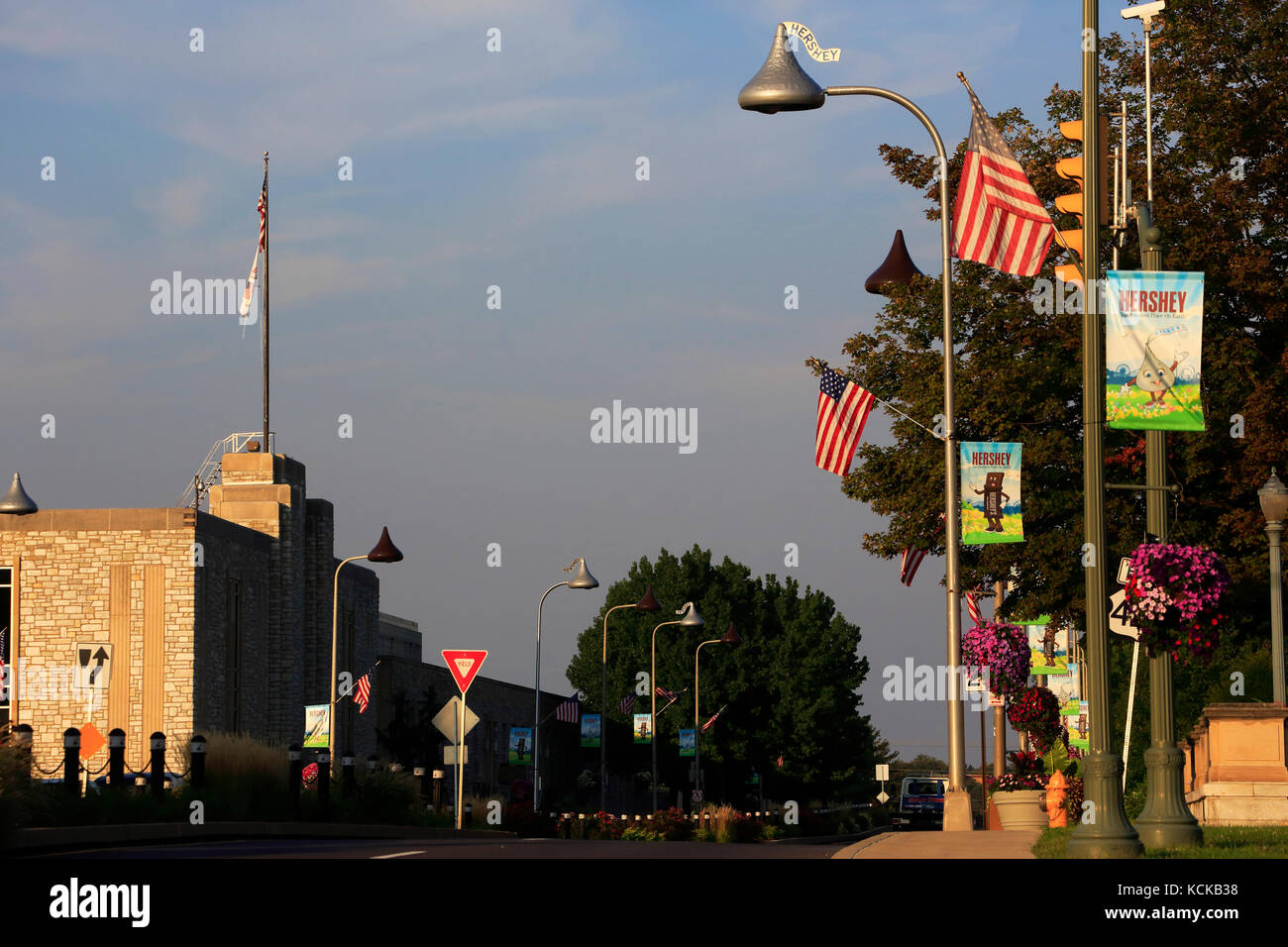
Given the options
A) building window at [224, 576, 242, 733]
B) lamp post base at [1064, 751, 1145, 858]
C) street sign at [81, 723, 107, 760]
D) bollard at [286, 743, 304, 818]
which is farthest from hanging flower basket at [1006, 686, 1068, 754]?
building window at [224, 576, 242, 733]

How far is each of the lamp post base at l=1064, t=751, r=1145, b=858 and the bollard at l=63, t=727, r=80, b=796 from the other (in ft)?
45.6

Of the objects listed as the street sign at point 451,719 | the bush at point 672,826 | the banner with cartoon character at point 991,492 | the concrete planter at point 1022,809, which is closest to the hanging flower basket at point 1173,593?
the banner with cartoon character at point 991,492

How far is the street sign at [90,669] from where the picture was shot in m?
51.5

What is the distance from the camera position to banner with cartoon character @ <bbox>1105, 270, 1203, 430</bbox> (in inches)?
628

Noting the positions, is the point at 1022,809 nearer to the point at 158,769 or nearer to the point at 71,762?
the point at 158,769

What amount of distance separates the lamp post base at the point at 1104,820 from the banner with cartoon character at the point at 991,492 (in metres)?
9.07

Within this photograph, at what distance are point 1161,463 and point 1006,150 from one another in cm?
649

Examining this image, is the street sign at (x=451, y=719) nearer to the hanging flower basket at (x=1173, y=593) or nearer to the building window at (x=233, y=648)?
the hanging flower basket at (x=1173, y=593)

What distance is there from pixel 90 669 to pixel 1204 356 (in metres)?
37.4

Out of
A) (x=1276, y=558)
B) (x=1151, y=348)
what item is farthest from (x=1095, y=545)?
(x=1276, y=558)

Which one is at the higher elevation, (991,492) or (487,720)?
(991,492)

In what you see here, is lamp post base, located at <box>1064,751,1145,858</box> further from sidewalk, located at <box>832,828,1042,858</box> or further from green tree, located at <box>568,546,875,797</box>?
green tree, located at <box>568,546,875,797</box>

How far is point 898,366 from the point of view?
34.2 m

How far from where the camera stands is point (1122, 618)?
1677cm
